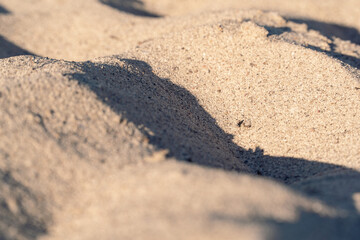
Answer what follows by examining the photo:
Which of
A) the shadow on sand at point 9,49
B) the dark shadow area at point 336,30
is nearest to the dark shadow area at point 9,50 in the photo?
the shadow on sand at point 9,49

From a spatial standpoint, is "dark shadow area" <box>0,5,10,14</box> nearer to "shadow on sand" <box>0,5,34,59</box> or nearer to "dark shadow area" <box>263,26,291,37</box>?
"shadow on sand" <box>0,5,34,59</box>

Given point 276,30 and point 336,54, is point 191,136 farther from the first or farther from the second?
point 336,54

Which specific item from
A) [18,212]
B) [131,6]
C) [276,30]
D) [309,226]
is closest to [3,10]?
[131,6]

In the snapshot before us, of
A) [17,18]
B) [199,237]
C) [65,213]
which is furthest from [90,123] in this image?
[17,18]

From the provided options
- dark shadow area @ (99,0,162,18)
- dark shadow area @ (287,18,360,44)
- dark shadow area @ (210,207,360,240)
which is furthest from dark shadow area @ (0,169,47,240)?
dark shadow area @ (99,0,162,18)

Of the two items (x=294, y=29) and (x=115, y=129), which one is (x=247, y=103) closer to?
(x=115, y=129)

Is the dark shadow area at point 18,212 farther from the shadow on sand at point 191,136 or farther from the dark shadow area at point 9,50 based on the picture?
the dark shadow area at point 9,50
